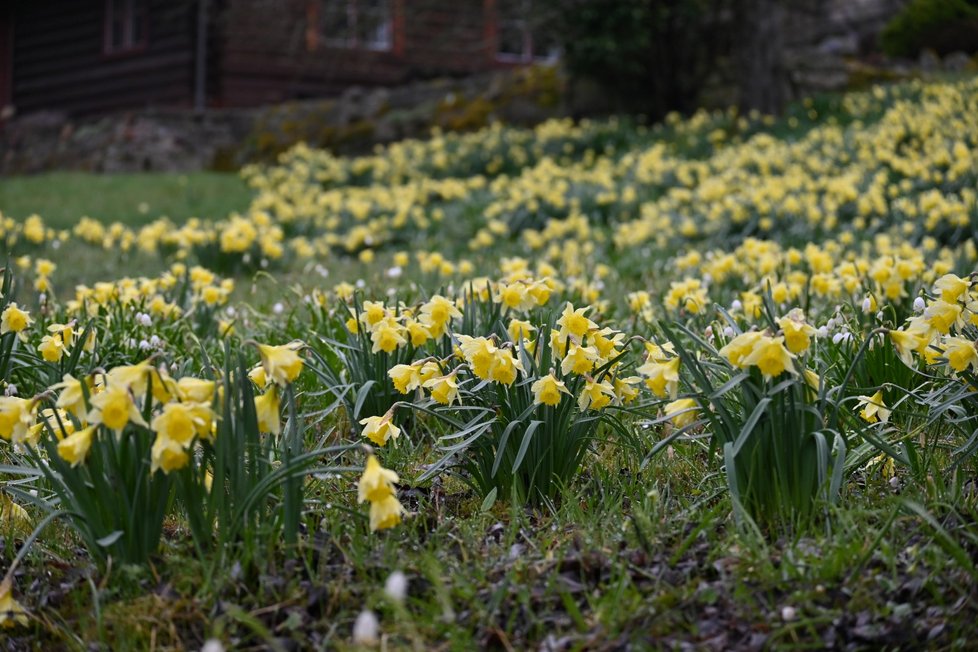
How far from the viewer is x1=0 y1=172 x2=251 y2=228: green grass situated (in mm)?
11477

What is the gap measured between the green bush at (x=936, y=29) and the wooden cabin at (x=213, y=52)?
5.99 meters

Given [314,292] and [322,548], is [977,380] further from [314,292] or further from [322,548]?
[314,292]

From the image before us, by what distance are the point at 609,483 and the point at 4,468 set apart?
148cm

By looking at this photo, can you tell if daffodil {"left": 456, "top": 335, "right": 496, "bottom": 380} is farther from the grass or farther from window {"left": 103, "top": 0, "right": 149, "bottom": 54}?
window {"left": 103, "top": 0, "right": 149, "bottom": 54}

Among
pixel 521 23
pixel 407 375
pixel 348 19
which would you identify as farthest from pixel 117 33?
pixel 407 375

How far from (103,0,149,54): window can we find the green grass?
455 cm

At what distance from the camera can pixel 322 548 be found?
215 centimetres

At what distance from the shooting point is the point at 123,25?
1923cm

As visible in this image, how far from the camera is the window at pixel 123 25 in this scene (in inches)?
738

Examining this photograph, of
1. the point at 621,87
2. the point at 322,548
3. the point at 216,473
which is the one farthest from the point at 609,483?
the point at 621,87

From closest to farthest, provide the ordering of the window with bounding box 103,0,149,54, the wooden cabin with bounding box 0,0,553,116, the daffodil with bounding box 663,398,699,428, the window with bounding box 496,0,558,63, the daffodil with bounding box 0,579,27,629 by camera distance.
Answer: the daffodil with bounding box 0,579,27,629 < the daffodil with bounding box 663,398,699,428 < the window with bounding box 496,0,558,63 < the wooden cabin with bounding box 0,0,553,116 < the window with bounding box 103,0,149,54

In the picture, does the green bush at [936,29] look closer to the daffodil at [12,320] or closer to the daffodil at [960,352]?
the daffodil at [960,352]

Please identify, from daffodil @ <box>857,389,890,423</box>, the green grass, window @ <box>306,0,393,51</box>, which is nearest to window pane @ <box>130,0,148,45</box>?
the green grass

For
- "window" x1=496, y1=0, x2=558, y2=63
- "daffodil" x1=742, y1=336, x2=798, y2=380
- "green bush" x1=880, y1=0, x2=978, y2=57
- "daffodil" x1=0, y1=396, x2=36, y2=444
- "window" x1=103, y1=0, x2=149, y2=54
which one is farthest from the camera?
"window" x1=103, y1=0, x2=149, y2=54
